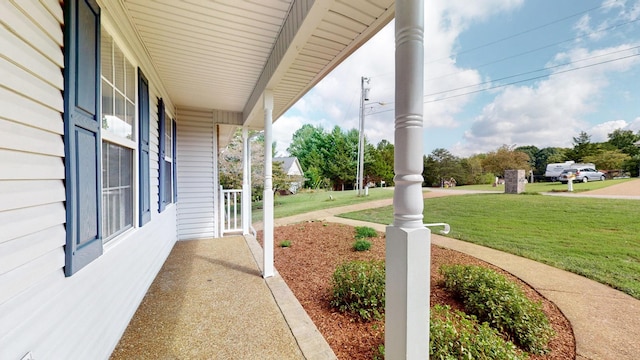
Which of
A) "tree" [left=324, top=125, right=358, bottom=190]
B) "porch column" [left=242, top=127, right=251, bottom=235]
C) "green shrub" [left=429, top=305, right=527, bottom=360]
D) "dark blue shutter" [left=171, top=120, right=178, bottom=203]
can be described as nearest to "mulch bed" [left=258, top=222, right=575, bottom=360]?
"green shrub" [left=429, top=305, right=527, bottom=360]

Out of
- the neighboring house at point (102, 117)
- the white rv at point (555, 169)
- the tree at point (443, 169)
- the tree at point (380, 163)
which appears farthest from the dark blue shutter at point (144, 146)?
the tree at point (380, 163)

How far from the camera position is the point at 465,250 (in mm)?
4676

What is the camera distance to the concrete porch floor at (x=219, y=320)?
1841 mm

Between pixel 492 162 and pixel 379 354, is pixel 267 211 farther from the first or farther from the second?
pixel 492 162

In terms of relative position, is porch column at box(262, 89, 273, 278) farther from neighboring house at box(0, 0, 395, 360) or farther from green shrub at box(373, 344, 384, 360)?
green shrub at box(373, 344, 384, 360)

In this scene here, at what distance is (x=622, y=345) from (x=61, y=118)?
4194 millimetres

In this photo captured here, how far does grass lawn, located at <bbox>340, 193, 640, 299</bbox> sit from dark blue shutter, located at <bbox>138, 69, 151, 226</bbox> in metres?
5.50

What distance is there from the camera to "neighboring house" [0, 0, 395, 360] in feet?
3.09

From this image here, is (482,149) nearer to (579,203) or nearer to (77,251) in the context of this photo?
(579,203)

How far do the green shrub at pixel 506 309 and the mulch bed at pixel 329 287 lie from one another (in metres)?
0.11

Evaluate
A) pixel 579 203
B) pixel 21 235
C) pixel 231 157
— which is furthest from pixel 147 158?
pixel 231 157

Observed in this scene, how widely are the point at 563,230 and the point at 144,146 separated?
282 inches

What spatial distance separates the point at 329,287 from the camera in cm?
302

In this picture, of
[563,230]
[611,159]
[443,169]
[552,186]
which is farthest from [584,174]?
[563,230]
